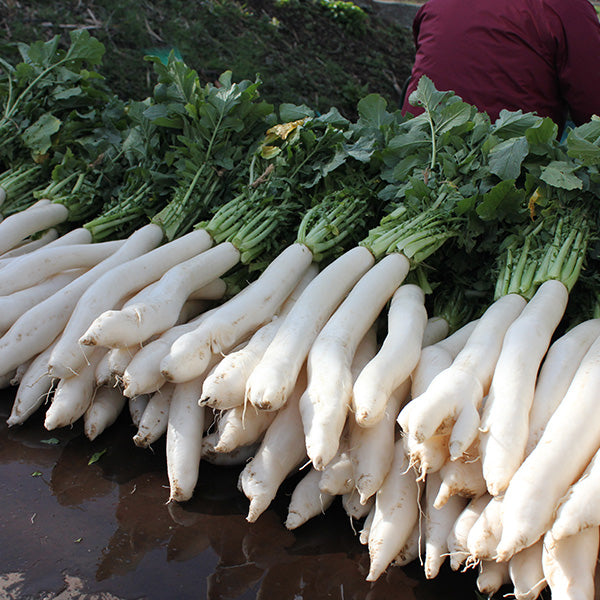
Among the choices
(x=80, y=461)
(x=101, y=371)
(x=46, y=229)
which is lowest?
(x=80, y=461)

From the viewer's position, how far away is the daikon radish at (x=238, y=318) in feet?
6.27

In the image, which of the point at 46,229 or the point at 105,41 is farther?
the point at 105,41

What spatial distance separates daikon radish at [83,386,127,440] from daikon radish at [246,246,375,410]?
591 mm

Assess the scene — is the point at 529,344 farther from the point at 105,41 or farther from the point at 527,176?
the point at 105,41

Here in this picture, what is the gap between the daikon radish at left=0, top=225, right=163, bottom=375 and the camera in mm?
2180

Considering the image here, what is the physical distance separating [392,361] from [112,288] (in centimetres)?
107

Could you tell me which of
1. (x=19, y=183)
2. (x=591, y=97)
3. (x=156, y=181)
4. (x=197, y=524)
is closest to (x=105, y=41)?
(x=19, y=183)

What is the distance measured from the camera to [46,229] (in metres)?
2.97

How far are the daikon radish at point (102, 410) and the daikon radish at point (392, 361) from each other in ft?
2.93

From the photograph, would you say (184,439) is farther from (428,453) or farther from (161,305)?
(428,453)

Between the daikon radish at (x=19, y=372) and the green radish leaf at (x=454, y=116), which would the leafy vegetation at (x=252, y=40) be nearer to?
the green radish leaf at (x=454, y=116)

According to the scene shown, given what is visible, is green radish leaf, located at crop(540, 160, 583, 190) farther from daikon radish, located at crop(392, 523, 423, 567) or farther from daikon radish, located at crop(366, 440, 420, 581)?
daikon radish, located at crop(392, 523, 423, 567)

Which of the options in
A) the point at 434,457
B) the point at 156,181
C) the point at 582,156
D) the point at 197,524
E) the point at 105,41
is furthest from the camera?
the point at 105,41

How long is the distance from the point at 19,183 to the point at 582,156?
2688mm
